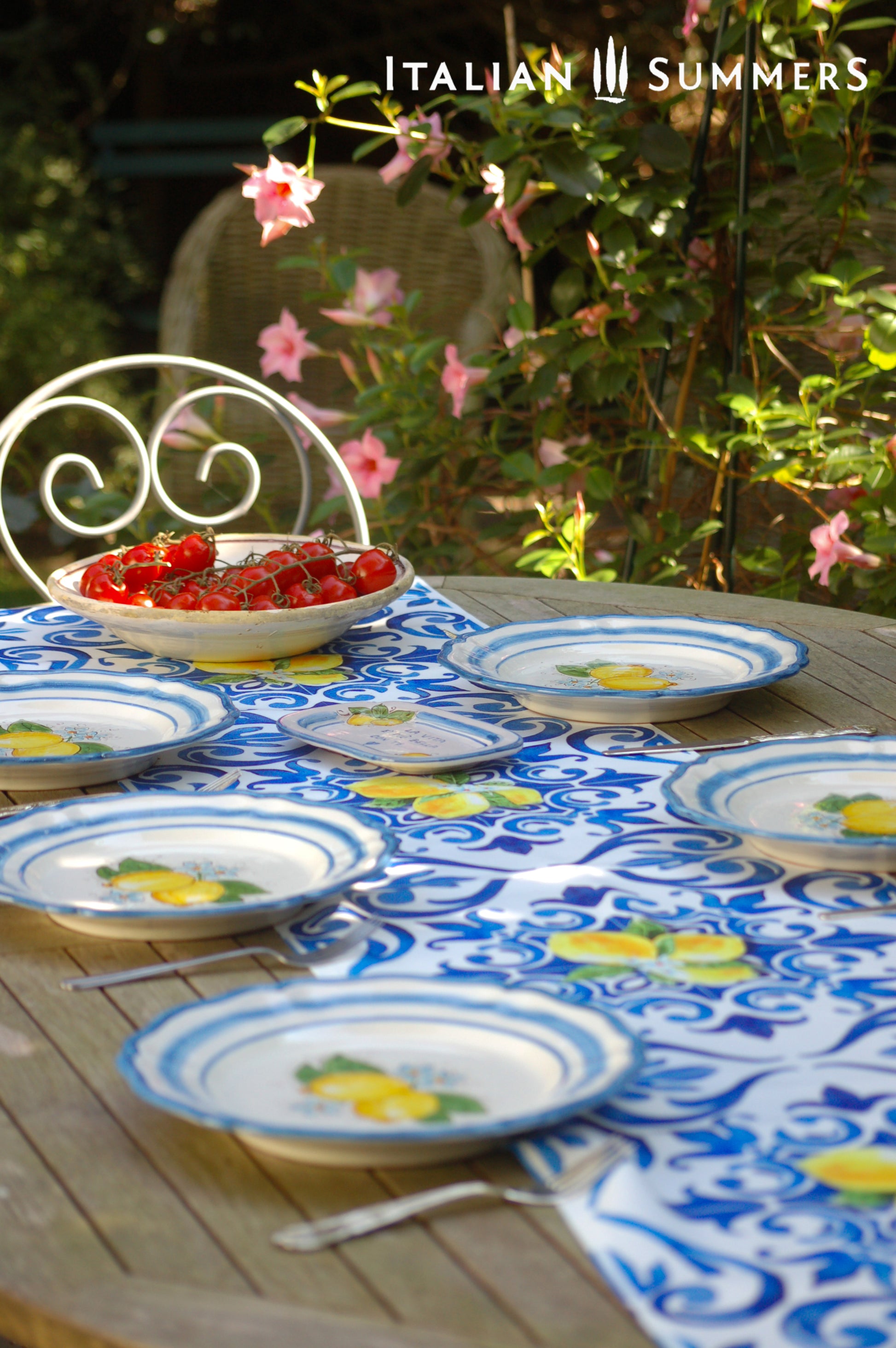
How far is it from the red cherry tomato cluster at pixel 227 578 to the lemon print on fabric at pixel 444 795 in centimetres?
32

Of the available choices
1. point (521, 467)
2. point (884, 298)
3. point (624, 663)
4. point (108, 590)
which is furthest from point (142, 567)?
point (884, 298)

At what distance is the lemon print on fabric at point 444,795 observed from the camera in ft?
3.41

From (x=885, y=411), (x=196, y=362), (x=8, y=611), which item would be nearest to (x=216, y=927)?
(x=8, y=611)

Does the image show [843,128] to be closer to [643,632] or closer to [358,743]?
[643,632]

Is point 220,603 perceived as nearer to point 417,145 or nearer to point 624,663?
point 624,663

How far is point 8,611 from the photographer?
165 cm

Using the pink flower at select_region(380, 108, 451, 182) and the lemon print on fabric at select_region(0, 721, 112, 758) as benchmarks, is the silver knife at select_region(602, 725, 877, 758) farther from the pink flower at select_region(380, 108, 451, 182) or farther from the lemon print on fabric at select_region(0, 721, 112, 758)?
the pink flower at select_region(380, 108, 451, 182)

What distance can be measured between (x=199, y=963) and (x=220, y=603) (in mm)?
605

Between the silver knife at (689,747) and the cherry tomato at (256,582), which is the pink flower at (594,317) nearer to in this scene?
the cherry tomato at (256,582)

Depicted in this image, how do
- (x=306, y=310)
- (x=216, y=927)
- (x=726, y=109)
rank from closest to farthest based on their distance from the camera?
1. (x=216, y=927)
2. (x=726, y=109)
3. (x=306, y=310)

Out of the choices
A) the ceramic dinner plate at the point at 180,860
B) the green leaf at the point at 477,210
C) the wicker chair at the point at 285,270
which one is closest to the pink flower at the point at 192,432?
the green leaf at the point at 477,210

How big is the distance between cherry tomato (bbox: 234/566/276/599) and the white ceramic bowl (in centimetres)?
5

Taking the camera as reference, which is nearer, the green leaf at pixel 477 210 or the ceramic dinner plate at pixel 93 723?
the ceramic dinner plate at pixel 93 723

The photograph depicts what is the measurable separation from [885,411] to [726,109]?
2.61 ft
